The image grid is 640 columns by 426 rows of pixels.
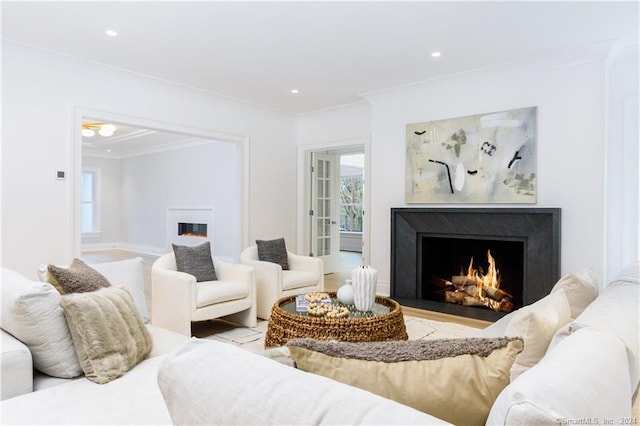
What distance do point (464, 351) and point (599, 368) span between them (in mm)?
262

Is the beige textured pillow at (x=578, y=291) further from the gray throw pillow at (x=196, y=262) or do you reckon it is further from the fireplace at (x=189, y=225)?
the fireplace at (x=189, y=225)

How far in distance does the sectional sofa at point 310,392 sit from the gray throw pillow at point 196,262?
7.13 feet

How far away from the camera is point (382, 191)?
5.00 m

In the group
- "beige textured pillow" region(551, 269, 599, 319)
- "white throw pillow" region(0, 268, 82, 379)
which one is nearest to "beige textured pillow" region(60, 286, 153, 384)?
"white throw pillow" region(0, 268, 82, 379)

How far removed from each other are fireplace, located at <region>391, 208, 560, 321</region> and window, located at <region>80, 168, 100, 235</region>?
27.1 feet

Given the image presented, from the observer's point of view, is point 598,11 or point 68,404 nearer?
point 68,404

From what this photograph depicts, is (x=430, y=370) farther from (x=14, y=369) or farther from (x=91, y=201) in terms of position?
(x=91, y=201)

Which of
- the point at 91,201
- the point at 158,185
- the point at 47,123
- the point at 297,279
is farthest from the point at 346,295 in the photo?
the point at 91,201

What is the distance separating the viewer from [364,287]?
276 cm

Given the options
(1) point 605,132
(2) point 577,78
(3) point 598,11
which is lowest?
(1) point 605,132

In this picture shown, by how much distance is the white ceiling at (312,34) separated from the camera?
2.94m

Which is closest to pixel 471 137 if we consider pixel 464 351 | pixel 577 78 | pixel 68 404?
pixel 577 78

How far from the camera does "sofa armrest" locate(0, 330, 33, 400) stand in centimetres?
145

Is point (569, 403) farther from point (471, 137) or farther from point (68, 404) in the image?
point (471, 137)
